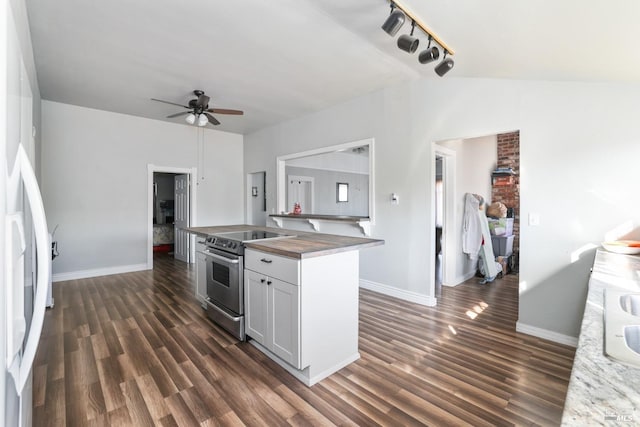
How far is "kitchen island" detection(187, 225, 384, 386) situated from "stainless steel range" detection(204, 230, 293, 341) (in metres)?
0.11

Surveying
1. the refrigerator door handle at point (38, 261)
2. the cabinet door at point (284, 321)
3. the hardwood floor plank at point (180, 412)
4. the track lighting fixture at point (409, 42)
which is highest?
the track lighting fixture at point (409, 42)

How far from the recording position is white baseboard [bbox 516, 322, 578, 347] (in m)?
2.60

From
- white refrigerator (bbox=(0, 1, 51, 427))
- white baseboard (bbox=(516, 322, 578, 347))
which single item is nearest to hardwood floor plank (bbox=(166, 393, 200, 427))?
white refrigerator (bbox=(0, 1, 51, 427))

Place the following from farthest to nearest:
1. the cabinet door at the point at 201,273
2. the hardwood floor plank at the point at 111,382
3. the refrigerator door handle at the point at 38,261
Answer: the cabinet door at the point at 201,273, the hardwood floor plank at the point at 111,382, the refrigerator door handle at the point at 38,261

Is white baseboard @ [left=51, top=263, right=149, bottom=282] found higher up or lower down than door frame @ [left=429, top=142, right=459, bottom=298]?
lower down

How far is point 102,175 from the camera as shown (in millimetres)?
5102

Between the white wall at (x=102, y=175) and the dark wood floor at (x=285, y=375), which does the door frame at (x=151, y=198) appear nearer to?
the white wall at (x=102, y=175)

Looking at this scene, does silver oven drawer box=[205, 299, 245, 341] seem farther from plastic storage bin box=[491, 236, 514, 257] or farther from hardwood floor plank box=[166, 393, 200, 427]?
plastic storage bin box=[491, 236, 514, 257]

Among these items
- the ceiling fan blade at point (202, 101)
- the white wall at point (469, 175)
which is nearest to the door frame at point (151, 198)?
the ceiling fan blade at point (202, 101)

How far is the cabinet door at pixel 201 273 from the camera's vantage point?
3318 millimetres

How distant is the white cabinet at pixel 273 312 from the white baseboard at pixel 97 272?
390cm

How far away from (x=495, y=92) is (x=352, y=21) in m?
1.61

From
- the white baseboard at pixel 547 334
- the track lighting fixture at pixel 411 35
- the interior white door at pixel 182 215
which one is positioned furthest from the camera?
the interior white door at pixel 182 215

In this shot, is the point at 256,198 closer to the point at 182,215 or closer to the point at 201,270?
the point at 182,215
